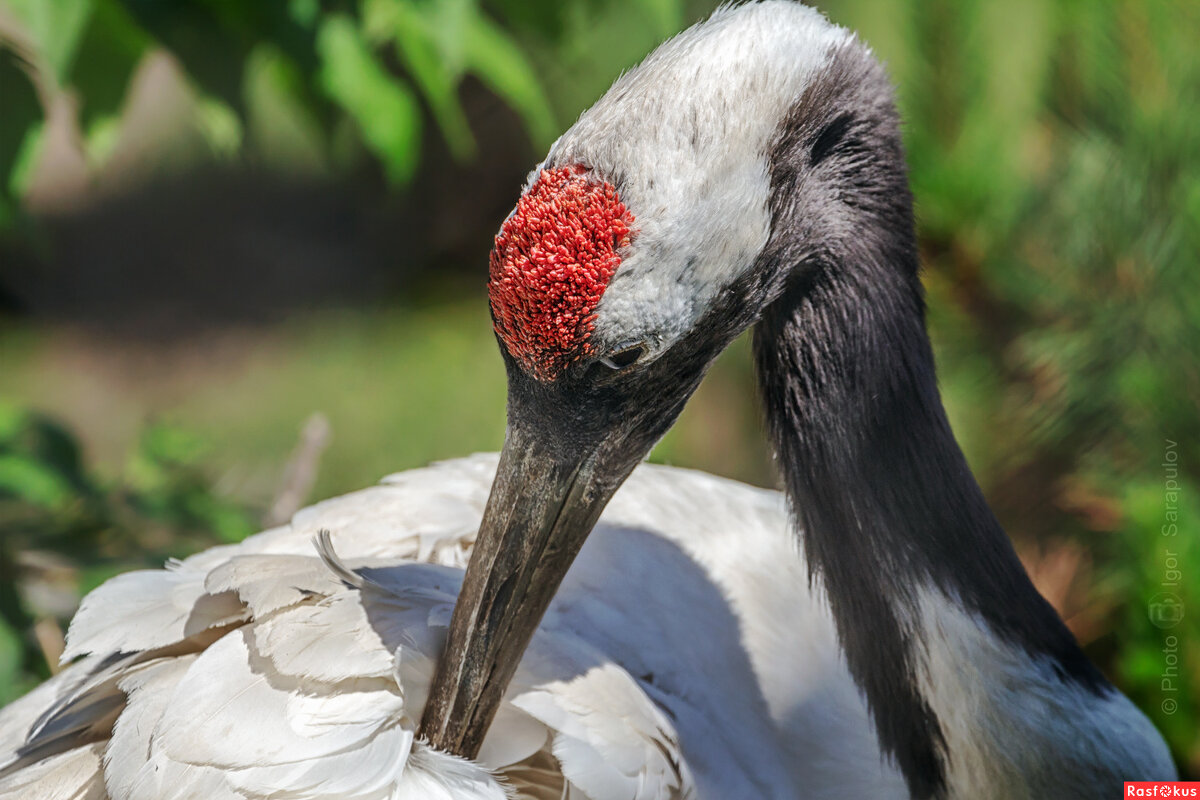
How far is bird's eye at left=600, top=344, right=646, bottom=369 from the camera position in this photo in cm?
144

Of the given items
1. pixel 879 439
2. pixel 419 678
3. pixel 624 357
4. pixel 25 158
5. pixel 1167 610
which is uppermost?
pixel 25 158

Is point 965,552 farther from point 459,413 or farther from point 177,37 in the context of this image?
point 459,413

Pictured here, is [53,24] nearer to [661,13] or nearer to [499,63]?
[499,63]

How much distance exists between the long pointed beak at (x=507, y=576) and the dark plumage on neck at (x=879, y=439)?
1.21ft

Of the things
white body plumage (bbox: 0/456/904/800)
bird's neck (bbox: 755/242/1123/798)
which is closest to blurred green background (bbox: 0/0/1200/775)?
white body plumage (bbox: 0/456/904/800)

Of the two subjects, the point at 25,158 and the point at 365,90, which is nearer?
the point at 25,158

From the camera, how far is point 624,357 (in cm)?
146

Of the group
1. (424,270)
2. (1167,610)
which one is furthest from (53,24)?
(424,270)

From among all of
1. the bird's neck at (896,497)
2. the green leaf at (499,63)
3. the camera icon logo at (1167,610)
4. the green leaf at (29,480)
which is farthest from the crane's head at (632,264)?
the camera icon logo at (1167,610)

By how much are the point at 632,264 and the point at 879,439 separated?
0.54m

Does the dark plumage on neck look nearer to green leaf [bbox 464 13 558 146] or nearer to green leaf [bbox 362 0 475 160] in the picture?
green leaf [bbox 362 0 475 160]

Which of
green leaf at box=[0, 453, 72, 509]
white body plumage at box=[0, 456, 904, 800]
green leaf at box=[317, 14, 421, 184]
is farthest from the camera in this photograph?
green leaf at box=[0, 453, 72, 509]

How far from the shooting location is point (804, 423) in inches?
69.1

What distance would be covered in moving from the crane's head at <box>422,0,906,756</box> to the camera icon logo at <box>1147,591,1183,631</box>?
6.43ft
